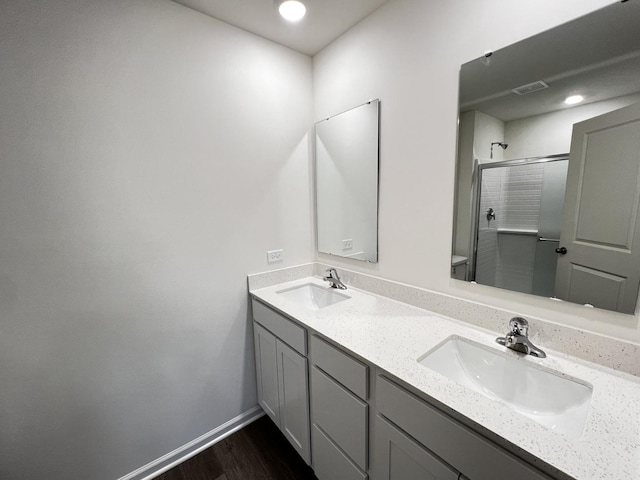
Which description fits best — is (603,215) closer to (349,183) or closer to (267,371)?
(349,183)

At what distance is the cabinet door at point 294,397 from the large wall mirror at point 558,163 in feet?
3.15

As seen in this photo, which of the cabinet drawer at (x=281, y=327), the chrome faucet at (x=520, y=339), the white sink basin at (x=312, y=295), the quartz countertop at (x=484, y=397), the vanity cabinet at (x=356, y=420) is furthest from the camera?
the white sink basin at (x=312, y=295)

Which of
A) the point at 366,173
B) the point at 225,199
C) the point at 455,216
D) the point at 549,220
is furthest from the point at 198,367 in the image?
the point at 549,220

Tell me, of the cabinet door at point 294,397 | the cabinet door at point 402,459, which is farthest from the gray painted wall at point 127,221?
the cabinet door at point 402,459

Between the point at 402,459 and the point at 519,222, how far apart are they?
1.01 m

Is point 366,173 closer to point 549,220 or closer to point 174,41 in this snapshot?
point 549,220

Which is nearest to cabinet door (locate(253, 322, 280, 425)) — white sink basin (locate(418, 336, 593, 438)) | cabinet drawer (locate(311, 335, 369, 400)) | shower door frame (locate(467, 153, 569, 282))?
cabinet drawer (locate(311, 335, 369, 400))

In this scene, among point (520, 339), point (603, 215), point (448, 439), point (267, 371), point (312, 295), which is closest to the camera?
point (448, 439)

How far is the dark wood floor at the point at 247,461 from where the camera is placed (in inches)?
59.4

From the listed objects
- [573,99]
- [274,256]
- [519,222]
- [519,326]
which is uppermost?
[573,99]

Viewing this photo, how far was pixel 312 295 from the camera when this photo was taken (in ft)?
6.35

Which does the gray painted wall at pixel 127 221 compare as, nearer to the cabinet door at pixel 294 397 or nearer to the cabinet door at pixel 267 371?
the cabinet door at pixel 267 371

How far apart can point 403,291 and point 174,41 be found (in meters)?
1.82

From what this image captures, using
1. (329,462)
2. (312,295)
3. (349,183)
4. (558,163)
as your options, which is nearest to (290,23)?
(349,183)
